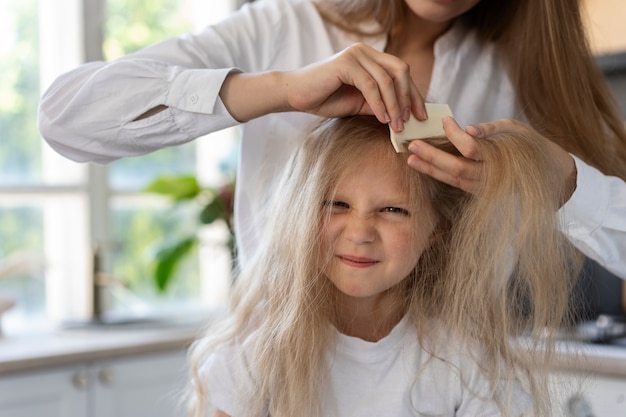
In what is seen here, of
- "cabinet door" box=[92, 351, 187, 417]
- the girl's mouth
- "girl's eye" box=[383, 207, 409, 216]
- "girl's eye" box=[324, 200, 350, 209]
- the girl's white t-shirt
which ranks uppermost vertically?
"girl's eye" box=[324, 200, 350, 209]

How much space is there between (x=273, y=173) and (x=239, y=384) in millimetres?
339

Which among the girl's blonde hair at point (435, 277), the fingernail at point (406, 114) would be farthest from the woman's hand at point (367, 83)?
the girl's blonde hair at point (435, 277)

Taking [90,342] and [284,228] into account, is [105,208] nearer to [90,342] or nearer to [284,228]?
[90,342]

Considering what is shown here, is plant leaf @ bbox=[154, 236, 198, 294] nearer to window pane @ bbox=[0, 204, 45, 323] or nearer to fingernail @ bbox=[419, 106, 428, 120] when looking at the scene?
window pane @ bbox=[0, 204, 45, 323]

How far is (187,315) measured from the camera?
3061mm

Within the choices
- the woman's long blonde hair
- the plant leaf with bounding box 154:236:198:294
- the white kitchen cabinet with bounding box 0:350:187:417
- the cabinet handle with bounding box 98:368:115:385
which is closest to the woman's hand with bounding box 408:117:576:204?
the woman's long blonde hair

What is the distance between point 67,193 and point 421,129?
2.00 m

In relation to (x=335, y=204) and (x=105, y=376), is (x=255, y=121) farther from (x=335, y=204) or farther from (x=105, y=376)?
(x=105, y=376)


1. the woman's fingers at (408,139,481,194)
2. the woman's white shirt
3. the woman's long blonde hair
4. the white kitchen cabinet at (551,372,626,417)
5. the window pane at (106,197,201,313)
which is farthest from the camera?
the window pane at (106,197,201,313)

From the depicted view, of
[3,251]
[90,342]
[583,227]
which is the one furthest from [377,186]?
[3,251]

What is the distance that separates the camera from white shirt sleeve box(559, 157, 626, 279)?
1.18 meters

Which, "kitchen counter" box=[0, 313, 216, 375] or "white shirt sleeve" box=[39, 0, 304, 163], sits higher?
"white shirt sleeve" box=[39, 0, 304, 163]

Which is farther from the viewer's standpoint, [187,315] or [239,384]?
[187,315]

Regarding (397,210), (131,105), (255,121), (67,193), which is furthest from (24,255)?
(397,210)
